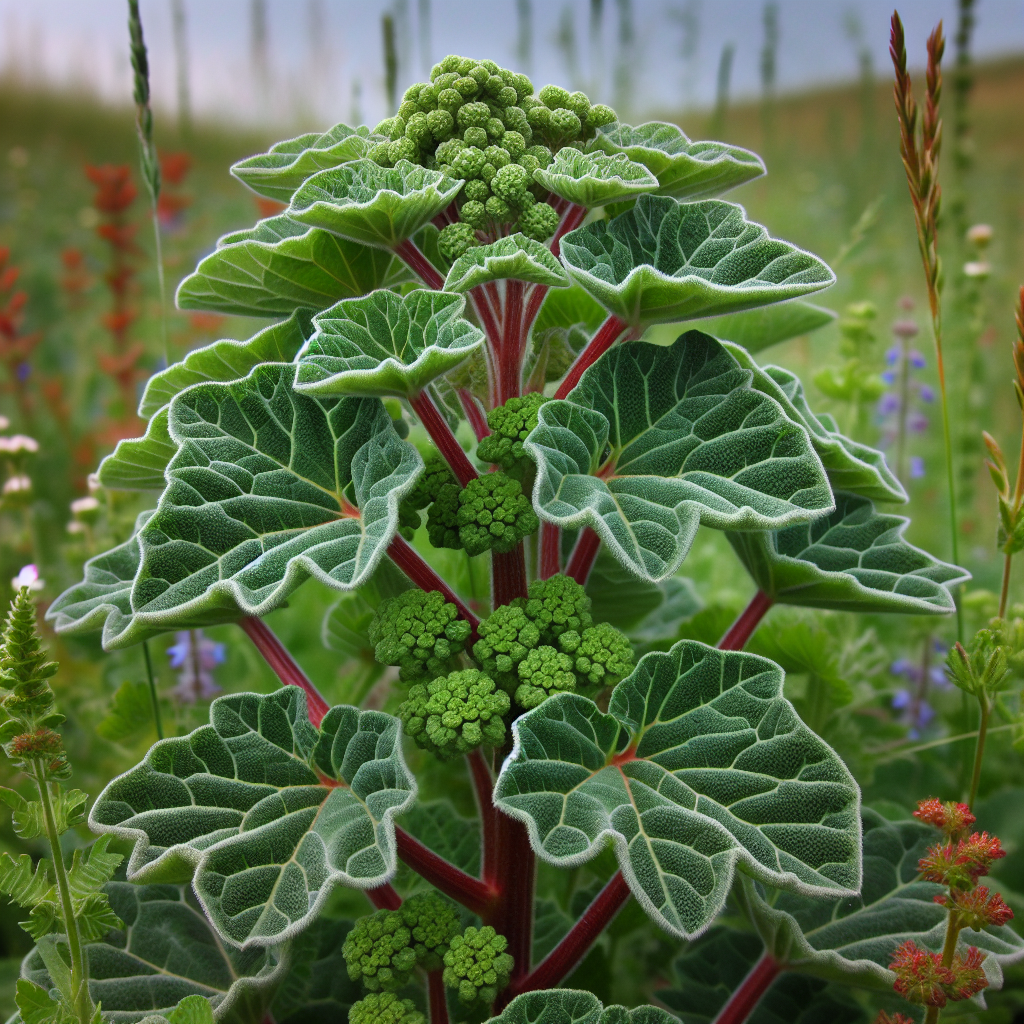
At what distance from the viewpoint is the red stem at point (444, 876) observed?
38.6 inches

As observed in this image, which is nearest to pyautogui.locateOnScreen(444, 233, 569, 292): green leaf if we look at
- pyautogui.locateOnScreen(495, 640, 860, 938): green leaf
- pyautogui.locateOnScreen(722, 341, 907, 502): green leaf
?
pyautogui.locateOnScreen(722, 341, 907, 502): green leaf

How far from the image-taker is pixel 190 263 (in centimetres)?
360

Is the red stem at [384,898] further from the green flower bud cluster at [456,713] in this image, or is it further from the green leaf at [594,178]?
the green leaf at [594,178]

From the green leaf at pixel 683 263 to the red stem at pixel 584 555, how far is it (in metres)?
0.24

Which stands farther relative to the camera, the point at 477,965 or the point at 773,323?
the point at 773,323

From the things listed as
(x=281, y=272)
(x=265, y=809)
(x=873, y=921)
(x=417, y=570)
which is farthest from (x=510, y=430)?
(x=873, y=921)

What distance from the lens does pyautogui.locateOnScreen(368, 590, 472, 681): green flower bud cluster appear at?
0.93m

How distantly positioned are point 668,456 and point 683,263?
0.22 m

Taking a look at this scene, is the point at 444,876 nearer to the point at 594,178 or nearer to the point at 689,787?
the point at 689,787

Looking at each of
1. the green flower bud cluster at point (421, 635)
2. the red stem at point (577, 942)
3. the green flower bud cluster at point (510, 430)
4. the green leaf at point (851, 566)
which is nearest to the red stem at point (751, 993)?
the red stem at point (577, 942)

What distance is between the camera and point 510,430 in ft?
3.11

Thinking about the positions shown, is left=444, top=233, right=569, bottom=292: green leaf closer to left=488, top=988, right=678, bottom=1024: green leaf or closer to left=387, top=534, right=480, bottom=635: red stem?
left=387, top=534, right=480, bottom=635: red stem

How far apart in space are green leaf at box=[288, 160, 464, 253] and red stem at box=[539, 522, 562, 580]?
0.35 m

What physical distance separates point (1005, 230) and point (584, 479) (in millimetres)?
4060
